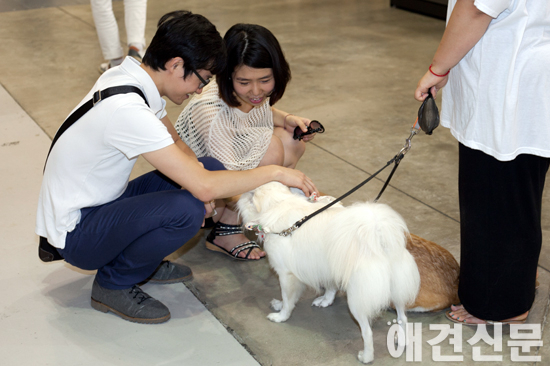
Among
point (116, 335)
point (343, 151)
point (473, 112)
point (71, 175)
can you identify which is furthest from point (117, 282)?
point (343, 151)

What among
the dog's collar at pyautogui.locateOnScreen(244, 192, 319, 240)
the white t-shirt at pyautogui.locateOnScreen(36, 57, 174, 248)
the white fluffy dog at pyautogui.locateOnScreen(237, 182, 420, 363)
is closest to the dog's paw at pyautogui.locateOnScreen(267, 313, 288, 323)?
the white fluffy dog at pyautogui.locateOnScreen(237, 182, 420, 363)

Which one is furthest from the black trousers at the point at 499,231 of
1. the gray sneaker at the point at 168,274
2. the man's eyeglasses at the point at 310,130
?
the gray sneaker at the point at 168,274

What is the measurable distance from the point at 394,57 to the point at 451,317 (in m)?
3.69

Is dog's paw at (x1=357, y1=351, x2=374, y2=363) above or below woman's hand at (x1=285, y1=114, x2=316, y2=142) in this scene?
below

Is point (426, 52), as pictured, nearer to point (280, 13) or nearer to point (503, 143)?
point (280, 13)

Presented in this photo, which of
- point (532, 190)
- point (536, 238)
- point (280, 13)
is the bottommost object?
point (280, 13)

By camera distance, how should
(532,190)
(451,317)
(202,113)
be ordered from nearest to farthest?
(532,190)
(451,317)
(202,113)

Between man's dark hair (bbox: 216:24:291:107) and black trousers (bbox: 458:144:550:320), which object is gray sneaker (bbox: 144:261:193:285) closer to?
man's dark hair (bbox: 216:24:291:107)

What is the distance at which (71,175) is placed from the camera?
1926 mm

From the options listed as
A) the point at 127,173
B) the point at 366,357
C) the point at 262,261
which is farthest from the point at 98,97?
the point at 366,357

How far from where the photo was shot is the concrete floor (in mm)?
1945

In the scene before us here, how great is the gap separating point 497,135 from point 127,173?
4.28 ft

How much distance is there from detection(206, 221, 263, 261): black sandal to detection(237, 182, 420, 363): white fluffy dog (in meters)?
0.46

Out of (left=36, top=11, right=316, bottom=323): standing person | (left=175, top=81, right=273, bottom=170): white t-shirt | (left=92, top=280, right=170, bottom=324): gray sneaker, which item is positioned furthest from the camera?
(left=175, top=81, right=273, bottom=170): white t-shirt
